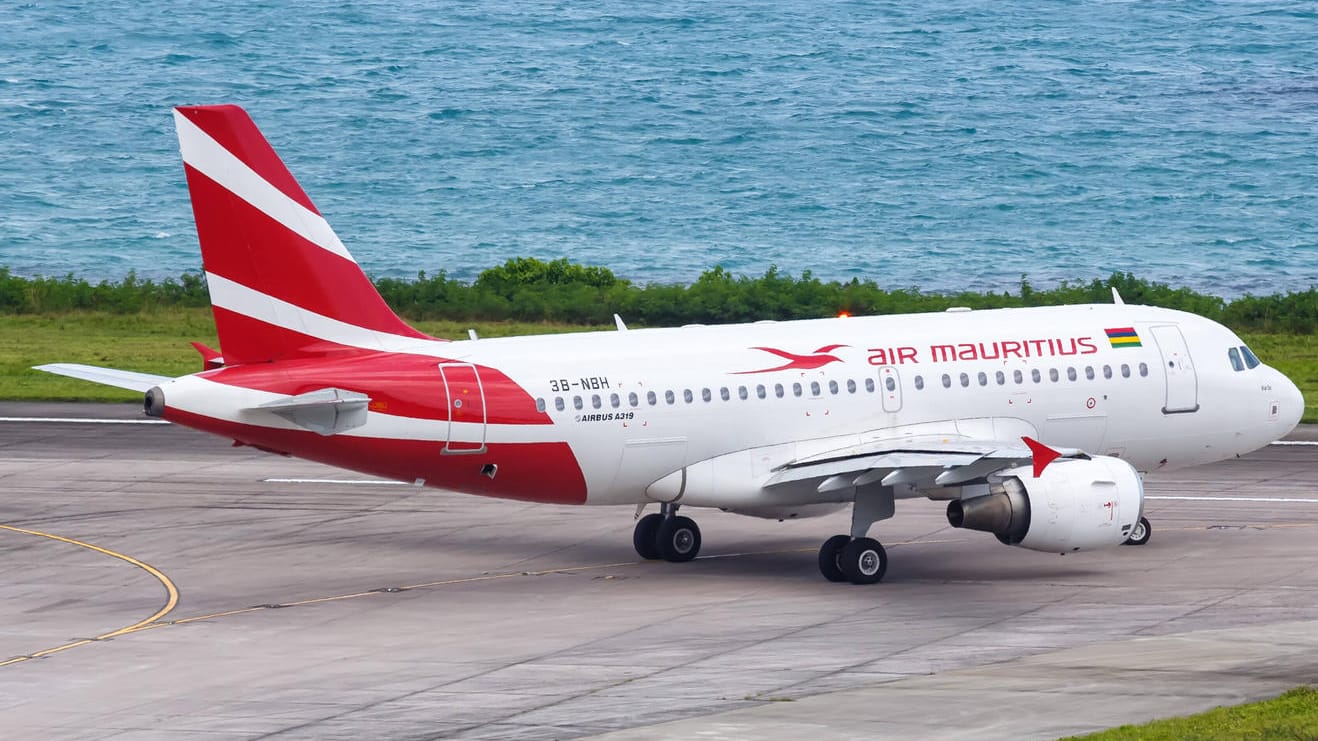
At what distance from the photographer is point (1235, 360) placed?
41.7 metres

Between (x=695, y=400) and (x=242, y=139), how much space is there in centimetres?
933

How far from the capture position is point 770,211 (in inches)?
5856

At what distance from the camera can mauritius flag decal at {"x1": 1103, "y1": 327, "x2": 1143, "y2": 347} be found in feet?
132

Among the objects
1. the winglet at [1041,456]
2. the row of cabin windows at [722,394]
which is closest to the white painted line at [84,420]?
the row of cabin windows at [722,394]

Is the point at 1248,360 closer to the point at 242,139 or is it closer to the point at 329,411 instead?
the point at 329,411

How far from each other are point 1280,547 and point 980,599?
8.11 m

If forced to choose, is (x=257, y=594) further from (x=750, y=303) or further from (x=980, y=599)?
(x=750, y=303)

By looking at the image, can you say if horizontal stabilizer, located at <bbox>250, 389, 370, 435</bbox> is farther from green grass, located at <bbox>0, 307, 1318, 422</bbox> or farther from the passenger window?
green grass, located at <bbox>0, 307, 1318, 422</bbox>

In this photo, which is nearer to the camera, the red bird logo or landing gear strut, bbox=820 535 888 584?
landing gear strut, bbox=820 535 888 584

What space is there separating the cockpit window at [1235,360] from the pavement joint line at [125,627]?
70.2 feet

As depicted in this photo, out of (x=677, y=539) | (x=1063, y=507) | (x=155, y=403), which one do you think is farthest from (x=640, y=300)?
(x=155, y=403)

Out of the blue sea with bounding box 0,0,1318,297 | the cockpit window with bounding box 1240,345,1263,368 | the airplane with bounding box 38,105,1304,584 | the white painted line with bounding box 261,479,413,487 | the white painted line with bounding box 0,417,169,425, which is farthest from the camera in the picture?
the blue sea with bounding box 0,0,1318,297

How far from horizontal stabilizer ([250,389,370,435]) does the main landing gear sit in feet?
23.3

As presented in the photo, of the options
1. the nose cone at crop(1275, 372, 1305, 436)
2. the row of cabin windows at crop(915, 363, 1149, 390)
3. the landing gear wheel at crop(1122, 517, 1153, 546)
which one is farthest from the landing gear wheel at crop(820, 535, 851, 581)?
the nose cone at crop(1275, 372, 1305, 436)
